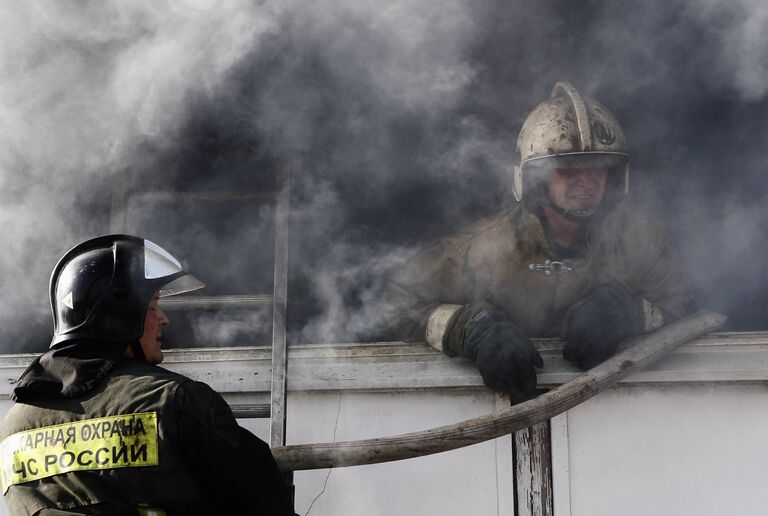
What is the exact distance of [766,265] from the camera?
4.56 meters

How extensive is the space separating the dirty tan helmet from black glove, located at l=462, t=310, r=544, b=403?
840mm

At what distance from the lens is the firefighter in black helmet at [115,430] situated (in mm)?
2479

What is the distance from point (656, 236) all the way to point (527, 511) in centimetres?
Answer: 155

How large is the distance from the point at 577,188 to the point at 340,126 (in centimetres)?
138

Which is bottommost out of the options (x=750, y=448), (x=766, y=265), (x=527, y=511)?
(x=527, y=511)

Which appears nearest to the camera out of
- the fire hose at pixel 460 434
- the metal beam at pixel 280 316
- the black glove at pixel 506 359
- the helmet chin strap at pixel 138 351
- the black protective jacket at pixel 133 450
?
the black protective jacket at pixel 133 450

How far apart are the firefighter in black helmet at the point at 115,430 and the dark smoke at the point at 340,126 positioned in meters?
1.98

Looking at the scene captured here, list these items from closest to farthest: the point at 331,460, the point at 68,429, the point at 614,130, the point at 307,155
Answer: the point at 68,429 → the point at 331,460 → the point at 614,130 → the point at 307,155

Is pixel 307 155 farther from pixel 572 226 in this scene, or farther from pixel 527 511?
pixel 527 511

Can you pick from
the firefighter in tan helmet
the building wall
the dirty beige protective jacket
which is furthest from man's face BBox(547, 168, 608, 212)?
the building wall

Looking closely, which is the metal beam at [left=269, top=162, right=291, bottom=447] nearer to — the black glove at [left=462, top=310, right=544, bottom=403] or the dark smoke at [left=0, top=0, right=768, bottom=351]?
the dark smoke at [left=0, top=0, right=768, bottom=351]

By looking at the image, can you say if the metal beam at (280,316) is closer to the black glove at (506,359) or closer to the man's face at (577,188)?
the black glove at (506,359)

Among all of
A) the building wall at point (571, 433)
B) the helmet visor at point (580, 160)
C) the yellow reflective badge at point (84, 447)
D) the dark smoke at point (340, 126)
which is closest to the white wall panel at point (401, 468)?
the building wall at point (571, 433)

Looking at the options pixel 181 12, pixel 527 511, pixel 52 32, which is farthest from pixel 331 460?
pixel 52 32
